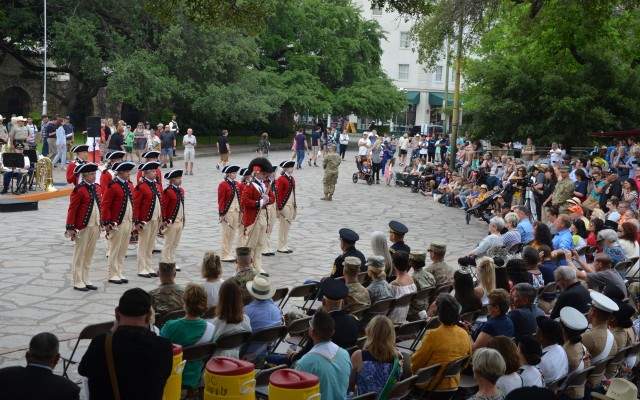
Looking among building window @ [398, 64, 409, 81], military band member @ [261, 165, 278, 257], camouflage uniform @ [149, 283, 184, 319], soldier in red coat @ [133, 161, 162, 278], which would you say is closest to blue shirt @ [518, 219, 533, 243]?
military band member @ [261, 165, 278, 257]

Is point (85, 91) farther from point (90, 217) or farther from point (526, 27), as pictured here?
point (90, 217)

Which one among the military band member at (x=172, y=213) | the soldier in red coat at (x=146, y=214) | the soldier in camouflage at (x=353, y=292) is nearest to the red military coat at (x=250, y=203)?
the military band member at (x=172, y=213)

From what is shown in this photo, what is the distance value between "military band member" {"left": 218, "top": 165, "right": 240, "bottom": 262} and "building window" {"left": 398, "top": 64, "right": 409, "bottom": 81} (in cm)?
6425

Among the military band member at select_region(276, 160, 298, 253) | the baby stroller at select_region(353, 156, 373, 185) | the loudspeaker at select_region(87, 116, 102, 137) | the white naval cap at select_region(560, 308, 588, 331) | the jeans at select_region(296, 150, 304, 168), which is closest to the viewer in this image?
the white naval cap at select_region(560, 308, 588, 331)

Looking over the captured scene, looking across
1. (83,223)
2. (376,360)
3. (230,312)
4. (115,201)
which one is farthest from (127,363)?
(115,201)

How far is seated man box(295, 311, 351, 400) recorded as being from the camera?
630 centimetres

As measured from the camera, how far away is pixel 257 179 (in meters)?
14.7

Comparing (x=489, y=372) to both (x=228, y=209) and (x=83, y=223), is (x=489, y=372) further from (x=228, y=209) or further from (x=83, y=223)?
(x=228, y=209)

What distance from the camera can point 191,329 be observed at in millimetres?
7203

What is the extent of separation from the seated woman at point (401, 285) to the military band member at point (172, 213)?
5577 mm

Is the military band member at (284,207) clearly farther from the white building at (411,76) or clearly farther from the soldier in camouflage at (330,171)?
the white building at (411,76)

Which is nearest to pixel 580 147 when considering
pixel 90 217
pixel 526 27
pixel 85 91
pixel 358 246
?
pixel 526 27

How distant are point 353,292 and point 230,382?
3.10m

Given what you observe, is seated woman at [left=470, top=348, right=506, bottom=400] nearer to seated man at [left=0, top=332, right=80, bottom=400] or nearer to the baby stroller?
seated man at [left=0, top=332, right=80, bottom=400]
